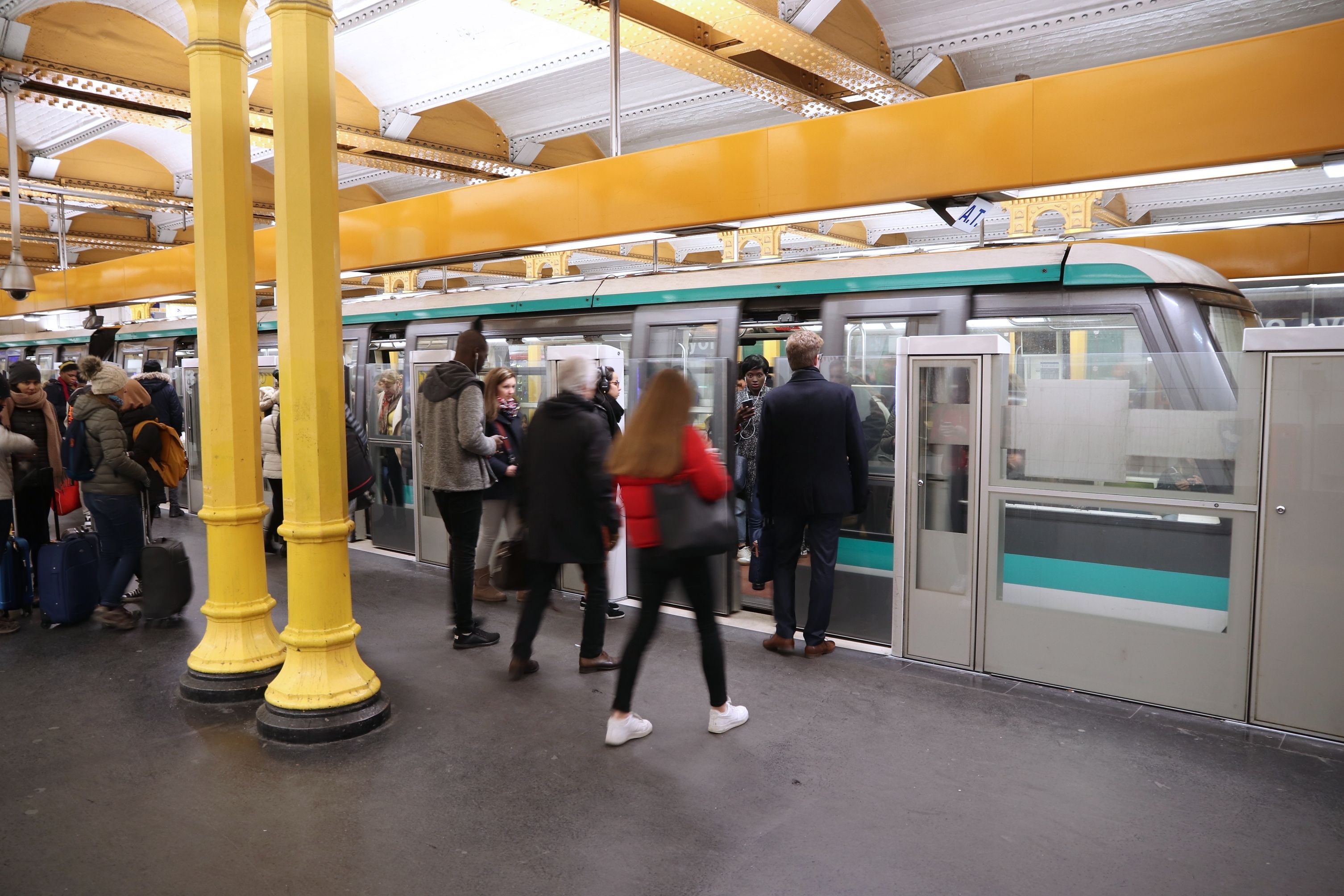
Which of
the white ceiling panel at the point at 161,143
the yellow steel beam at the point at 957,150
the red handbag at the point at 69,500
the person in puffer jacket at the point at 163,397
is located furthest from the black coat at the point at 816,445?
the white ceiling panel at the point at 161,143

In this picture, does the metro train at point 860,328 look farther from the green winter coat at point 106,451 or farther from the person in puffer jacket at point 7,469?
the person in puffer jacket at point 7,469

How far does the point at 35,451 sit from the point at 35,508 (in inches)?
25.8

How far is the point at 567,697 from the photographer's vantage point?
13.9 ft

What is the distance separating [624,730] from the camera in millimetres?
3686

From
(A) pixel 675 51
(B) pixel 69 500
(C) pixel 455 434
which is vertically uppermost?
Answer: (A) pixel 675 51

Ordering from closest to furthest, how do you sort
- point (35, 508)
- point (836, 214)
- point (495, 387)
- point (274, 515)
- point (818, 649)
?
point (818, 649), point (836, 214), point (495, 387), point (35, 508), point (274, 515)

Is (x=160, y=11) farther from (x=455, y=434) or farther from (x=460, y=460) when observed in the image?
(x=460, y=460)

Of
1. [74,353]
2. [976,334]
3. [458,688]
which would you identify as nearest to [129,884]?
[458,688]

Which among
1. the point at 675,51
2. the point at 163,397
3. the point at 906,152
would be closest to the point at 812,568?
the point at 906,152

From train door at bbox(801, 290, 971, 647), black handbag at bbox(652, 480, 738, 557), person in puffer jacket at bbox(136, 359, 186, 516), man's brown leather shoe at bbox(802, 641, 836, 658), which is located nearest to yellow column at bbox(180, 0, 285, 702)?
black handbag at bbox(652, 480, 738, 557)

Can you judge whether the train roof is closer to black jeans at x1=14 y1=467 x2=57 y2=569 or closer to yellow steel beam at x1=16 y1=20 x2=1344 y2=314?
yellow steel beam at x1=16 y1=20 x2=1344 y2=314

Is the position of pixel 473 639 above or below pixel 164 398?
below

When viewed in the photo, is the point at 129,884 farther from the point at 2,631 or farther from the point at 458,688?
the point at 2,631

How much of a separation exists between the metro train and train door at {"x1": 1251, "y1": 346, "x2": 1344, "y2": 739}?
9.9 inches
